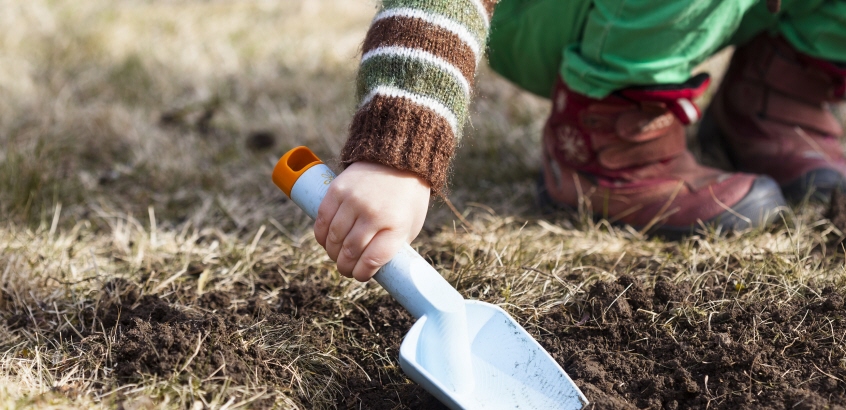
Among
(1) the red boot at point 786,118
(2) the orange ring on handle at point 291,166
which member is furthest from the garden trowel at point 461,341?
(1) the red boot at point 786,118

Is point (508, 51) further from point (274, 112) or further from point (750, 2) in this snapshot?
point (274, 112)

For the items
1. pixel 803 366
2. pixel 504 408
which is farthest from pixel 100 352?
pixel 803 366

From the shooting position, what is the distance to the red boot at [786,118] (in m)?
2.06

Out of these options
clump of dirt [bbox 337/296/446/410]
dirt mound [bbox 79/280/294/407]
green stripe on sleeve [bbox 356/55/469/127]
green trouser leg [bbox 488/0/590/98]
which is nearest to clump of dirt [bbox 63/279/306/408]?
dirt mound [bbox 79/280/294/407]

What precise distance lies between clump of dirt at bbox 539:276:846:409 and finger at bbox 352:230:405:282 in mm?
402

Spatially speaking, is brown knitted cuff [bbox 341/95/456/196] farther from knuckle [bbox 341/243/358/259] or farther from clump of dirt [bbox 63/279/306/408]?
clump of dirt [bbox 63/279/306/408]

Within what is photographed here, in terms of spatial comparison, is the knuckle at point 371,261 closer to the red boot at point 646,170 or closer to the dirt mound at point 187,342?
the dirt mound at point 187,342

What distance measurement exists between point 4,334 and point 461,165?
56.2 inches

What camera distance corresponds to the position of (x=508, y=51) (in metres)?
2.15

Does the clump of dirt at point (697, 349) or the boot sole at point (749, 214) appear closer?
the clump of dirt at point (697, 349)

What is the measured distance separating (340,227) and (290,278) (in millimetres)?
496

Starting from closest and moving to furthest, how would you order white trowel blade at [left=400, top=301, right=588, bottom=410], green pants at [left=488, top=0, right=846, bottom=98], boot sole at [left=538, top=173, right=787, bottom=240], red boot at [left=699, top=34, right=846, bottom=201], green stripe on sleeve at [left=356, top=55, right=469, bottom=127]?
white trowel blade at [left=400, top=301, right=588, bottom=410] < green stripe on sleeve at [left=356, top=55, right=469, bottom=127] < green pants at [left=488, top=0, right=846, bottom=98] < boot sole at [left=538, top=173, right=787, bottom=240] < red boot at [left=699, top=34, right=846, bottom=201]

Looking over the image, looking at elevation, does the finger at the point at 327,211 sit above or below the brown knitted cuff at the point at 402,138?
below

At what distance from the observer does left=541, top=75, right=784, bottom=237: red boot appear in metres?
1.91
